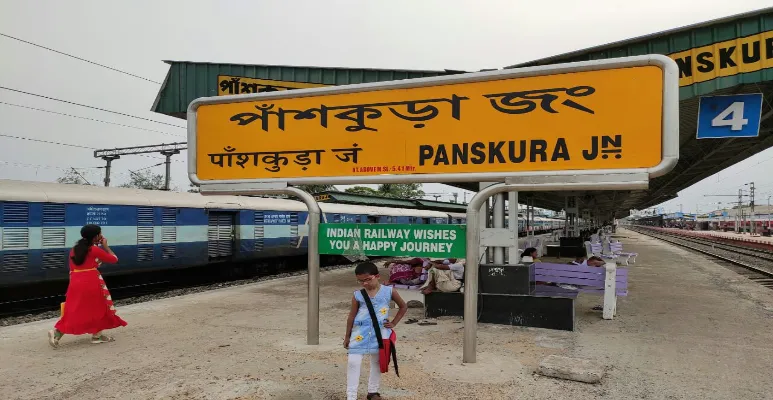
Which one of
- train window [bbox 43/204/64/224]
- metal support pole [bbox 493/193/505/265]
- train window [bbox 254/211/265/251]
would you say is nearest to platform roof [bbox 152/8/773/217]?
metal support pole [bbox 493/193/505/265]

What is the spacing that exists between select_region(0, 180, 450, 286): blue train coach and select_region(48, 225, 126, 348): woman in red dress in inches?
168

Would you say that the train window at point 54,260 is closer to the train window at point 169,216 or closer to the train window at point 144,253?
the train window at point 144,253

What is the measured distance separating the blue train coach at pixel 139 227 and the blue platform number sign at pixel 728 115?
12045mm

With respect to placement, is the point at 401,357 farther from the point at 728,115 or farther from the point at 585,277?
the point at 728,115

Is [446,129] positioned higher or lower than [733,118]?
lower

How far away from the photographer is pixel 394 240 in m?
5.90

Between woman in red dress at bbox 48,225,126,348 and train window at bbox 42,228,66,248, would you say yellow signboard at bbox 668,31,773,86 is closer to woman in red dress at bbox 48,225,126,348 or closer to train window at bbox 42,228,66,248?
woman in red dress at bbox 48,225,126,348

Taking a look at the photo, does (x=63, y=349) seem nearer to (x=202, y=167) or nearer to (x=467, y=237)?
(x=202, y=167)

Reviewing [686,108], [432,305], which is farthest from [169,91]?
[686,108]

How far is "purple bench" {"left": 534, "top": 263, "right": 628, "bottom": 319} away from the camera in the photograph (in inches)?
312

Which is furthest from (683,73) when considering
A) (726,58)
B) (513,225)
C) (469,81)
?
(469,81)

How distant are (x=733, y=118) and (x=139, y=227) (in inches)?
512

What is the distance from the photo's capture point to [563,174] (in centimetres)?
530

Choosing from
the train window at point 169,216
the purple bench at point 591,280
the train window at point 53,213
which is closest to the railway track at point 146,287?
the train window at point 53,213
